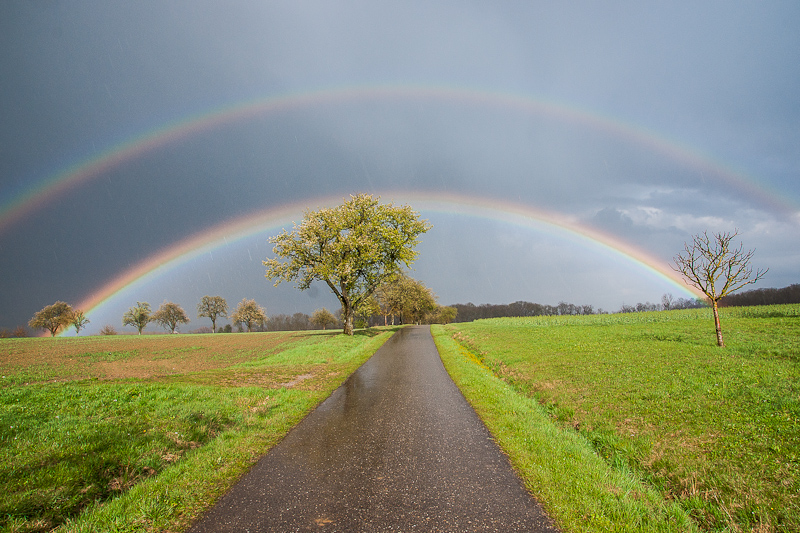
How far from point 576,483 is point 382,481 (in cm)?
330

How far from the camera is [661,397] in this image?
9.78 metres

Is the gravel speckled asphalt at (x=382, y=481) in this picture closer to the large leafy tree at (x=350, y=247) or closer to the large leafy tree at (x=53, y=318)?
the large leafy tree at (x=350, y=247)

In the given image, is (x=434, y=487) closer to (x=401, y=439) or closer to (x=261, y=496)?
(x=401, y=439)

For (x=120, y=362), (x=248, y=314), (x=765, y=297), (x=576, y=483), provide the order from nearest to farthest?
(x=576, y=483)
(x=120, y=362)
(x=765, y=297)
(x=248, y=314)

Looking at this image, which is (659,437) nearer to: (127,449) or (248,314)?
(127,449)

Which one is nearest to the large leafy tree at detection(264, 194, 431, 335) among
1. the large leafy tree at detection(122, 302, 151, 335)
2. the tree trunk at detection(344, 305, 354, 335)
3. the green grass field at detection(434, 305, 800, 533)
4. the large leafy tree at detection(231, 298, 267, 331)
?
the tree trunk at detection(344, 305, 354, 335)

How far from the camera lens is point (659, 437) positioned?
7.41 metres

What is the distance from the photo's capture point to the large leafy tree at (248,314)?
377 feet

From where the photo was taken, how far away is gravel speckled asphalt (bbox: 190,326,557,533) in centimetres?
461

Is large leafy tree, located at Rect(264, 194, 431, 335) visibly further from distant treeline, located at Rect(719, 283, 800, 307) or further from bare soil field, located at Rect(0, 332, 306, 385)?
distant treeline, located at Rect(719, 283, 800, 307)

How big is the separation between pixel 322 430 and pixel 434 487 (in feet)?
13.3

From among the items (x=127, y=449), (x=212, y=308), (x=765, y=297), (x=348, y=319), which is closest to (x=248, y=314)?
(x=212, y=308)

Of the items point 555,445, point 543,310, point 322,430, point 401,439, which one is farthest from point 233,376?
point 543,310

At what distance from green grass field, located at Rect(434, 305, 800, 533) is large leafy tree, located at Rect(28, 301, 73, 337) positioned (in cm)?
13743
